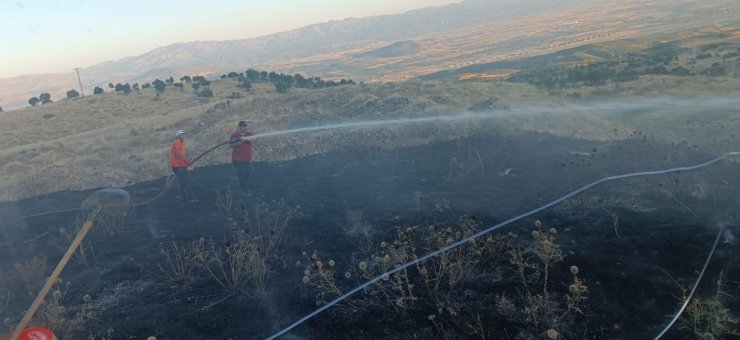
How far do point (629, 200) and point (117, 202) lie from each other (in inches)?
288

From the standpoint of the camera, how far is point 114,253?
26.7 ft

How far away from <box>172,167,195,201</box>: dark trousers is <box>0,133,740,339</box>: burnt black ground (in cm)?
25

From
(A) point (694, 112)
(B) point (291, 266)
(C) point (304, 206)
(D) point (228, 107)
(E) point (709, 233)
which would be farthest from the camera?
(D) point (228, 107)

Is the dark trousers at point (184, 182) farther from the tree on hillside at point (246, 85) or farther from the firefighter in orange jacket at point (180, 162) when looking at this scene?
the tree on hillside at point (246, 85)

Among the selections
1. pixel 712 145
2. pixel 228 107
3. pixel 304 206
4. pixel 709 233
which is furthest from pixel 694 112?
pixel 228 107

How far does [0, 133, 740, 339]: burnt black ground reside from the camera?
5.28m

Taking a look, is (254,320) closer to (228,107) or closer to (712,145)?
(712,145)

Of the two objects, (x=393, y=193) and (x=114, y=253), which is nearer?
(x=114, y=253)

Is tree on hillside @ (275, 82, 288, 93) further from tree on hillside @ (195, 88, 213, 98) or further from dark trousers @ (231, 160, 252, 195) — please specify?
dark trousers @ (231, 160, 252, 195)

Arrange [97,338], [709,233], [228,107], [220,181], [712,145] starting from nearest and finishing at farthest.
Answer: [97,338], [709,233], [712,145], [220,181], [228,107]

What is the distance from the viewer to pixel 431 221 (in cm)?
791

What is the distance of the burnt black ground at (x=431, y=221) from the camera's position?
528cm

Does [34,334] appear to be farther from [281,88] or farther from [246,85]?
[246,85]

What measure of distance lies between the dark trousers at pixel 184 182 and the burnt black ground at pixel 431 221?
10.0 inches
